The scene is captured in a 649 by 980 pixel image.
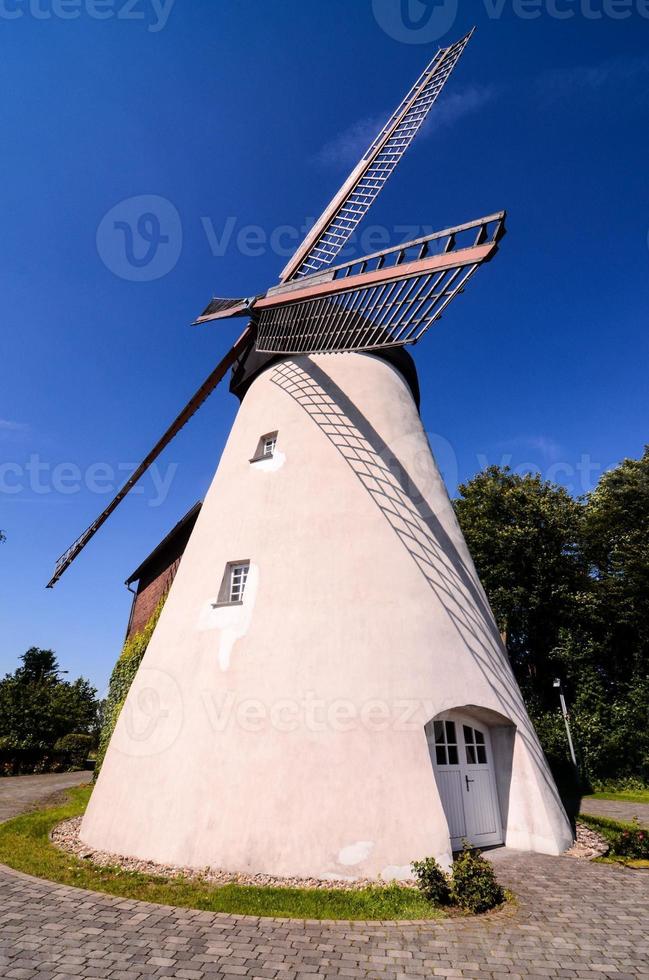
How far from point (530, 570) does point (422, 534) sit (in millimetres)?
18168

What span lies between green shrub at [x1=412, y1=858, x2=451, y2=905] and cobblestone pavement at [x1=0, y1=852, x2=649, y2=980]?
0.43 m

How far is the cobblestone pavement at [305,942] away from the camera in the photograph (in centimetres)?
412

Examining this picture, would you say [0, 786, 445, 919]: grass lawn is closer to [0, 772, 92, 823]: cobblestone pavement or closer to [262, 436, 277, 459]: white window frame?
[0, 772, 92, 823]: cobblestone pavement

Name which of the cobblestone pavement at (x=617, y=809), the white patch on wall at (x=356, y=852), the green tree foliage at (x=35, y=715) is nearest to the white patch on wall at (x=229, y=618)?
the white patch on wall at (x=356, y=852)

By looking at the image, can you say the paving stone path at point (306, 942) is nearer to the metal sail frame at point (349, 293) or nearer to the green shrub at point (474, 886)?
the green shrub at point (474, 886)

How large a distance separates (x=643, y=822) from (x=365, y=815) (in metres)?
9.48

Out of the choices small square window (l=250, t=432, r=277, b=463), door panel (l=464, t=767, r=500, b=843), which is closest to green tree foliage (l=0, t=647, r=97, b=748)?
small square window (l=250, t=432, r=277, b=463)

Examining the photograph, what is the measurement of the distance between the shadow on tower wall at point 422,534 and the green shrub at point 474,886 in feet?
8.75

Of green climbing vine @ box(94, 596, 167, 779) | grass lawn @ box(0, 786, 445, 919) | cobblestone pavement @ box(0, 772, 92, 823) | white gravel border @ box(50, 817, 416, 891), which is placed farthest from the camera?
green climbing vine @ box(94, 596, 167, 779)

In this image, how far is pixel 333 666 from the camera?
731cm

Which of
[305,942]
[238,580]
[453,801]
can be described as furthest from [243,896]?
[238,580]

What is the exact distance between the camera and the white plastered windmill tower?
21.4 ft

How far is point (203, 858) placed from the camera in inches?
253

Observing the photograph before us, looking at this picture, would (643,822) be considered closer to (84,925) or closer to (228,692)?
(228,692)
